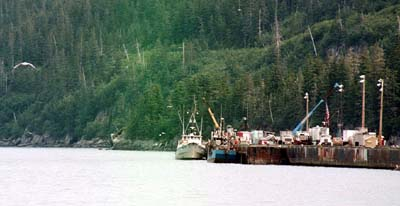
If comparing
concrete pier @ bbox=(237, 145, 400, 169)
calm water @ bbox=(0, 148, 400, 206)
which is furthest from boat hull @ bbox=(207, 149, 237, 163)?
calm water @ bbox=(0, 148, 400, 206)

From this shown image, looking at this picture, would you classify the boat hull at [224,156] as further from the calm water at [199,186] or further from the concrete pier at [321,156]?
the calm water at [199,186]

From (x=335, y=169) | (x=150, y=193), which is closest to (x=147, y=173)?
(x=335, y=169)

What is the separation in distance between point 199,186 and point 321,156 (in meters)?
44.7

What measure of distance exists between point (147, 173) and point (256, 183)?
24.4m

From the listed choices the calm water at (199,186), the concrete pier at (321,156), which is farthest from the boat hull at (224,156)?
the calm water at (199,186)

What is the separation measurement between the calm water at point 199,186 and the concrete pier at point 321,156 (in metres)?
1.83

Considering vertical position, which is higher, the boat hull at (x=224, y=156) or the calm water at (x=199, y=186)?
the boat hull at (x=224, y=156)

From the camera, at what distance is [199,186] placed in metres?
120

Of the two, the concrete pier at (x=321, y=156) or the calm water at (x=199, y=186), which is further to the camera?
the concrete pier at (x=321, y=156)

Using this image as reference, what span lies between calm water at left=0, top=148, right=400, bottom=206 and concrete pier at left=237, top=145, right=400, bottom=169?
1828 mm

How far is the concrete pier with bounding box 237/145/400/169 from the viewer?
149 meters

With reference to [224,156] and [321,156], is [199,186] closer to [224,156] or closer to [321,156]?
[321,156]

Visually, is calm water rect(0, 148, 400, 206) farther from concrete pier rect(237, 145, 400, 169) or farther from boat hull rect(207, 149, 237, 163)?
boat hull rect(207, 149, 237, 163)

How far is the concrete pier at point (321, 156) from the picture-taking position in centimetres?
14925
